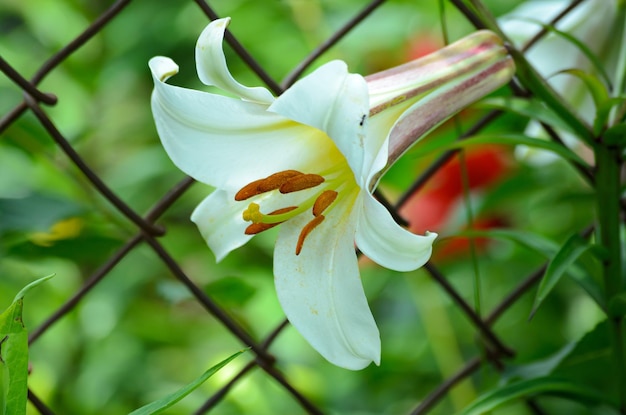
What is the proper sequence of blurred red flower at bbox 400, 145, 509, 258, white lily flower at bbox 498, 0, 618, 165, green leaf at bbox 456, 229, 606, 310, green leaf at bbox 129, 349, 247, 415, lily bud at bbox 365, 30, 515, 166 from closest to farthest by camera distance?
1. green leaf at bbox 129, 349, 247, 415
2. lily bud at bbox 365, 30, 515, 166
3. green leaf at bbox 456, 229, 606, 310
4. white lily flower at bbox 498, 0, 618, 165
5. blurred red flower at bbox 400, 145, 509, 258

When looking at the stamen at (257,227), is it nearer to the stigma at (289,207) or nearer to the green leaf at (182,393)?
the stigma at (289,207)

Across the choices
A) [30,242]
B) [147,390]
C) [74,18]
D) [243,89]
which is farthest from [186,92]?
[74,18]

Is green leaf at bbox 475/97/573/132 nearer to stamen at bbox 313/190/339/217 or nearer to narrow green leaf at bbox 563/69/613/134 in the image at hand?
narrow green leaf at bbox 563/69/613/134

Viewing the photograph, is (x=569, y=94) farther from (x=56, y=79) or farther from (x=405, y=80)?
(x=56, y=79)

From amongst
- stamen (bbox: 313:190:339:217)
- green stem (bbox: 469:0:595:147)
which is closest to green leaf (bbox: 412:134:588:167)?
green stem (bbox: 469:0:595:147)

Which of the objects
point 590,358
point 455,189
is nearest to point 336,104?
point 590,358

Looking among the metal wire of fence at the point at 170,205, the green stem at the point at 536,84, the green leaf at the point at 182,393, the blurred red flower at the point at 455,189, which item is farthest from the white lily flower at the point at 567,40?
the green leaf at the point at 182,393

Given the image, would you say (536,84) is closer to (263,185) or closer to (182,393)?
(263,185)
